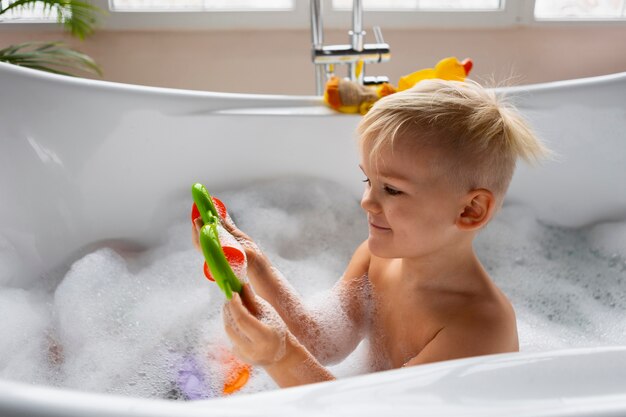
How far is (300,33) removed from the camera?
90.2 inches

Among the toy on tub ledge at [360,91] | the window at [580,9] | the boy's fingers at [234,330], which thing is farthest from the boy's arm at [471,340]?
the window at [580,9]

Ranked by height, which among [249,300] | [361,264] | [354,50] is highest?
[354,50]

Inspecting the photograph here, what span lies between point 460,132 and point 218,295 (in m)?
0.59

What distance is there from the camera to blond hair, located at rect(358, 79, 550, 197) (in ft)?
2.81

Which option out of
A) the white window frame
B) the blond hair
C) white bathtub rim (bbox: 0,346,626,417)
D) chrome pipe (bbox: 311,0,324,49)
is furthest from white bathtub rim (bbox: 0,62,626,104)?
white bathtub rim (bbox: 0,346,626,417)

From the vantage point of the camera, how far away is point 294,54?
2.30 metres

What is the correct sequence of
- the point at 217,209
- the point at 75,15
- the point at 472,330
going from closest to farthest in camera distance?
the point at 472,330 < the point at 217,209 < the point at 75,15

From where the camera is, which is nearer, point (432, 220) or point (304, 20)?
point (432, 220)

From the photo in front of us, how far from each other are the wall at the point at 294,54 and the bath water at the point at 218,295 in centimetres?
91

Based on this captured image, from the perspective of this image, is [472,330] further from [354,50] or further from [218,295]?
[354,50]

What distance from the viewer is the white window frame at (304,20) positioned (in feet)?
7.38

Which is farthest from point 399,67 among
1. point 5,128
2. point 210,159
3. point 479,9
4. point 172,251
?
point 5,128

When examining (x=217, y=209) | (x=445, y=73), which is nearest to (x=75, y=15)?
(x=445, y=73)

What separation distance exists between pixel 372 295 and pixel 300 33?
1.41m
